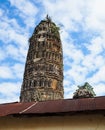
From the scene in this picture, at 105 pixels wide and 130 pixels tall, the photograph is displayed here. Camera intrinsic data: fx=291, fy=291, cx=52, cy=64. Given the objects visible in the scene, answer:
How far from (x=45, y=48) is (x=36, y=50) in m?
1.49

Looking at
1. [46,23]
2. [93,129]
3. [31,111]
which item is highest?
[46,23]

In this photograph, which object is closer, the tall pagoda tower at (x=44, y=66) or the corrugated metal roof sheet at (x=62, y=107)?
the corrugated metal roof sheet at (x=62, y=107)

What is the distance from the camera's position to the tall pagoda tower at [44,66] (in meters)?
41.1

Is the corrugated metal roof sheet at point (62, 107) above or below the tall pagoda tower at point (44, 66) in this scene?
below

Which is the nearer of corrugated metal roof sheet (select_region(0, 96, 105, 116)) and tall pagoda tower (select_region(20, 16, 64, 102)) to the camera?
corrugated metal roof sheet (select_region(0, 96, 105, 116))

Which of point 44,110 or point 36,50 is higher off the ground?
point 36,50

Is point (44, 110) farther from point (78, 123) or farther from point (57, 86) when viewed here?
point (57, 86)

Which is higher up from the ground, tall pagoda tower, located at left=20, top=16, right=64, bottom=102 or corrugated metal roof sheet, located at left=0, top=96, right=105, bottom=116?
tall pagoda tower, located at left=20, top=16, right=64, bottom=102

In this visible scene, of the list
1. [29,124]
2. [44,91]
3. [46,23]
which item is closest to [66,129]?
[29,124]

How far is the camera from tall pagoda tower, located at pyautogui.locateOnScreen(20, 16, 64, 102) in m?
41.1

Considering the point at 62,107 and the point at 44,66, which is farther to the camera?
the point at 44,66

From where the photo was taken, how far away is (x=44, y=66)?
4344 cm

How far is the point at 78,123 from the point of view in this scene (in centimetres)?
886

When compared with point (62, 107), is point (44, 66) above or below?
above
